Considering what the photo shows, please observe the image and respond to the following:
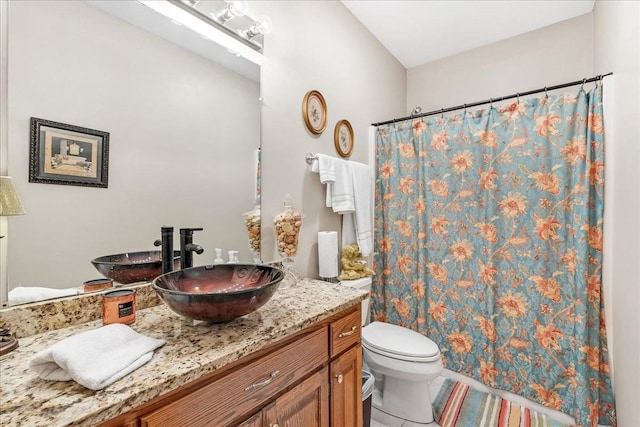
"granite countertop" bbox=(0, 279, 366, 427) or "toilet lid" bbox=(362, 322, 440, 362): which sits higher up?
"granite countertop" bbox=(0, 279, 366, 427)

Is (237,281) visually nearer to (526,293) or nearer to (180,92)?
(180,92)

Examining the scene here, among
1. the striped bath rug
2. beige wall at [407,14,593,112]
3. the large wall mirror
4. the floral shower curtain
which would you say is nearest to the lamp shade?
the large wall mirror

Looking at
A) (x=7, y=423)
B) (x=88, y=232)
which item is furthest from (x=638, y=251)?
(x=88, y=232)

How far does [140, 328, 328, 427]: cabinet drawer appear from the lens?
2.27 feet

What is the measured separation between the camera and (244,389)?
826 mm

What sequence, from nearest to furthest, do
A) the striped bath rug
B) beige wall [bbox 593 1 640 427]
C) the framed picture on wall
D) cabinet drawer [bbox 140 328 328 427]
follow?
cabinet drawer [bbox 140 328 328 427] → the framed picture on wall → beige wall [bbox 593 1 640 427] → the striped bath rug

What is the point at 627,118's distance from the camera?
137cm

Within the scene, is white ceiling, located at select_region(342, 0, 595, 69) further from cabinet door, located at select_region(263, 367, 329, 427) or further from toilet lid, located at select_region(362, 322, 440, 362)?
cabinet door, located at select_region(263, 367, 329, 427)

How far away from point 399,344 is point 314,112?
150cm

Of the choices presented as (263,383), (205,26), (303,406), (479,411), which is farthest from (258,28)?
(479,411)

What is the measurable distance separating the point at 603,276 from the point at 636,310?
613 millimetres

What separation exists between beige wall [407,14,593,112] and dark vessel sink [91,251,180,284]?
8.98 ft

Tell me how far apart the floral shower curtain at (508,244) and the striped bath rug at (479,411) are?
96 mm

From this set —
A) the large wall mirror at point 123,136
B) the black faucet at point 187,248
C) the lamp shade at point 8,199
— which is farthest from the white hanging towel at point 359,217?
the lamp shade at point 8,199
